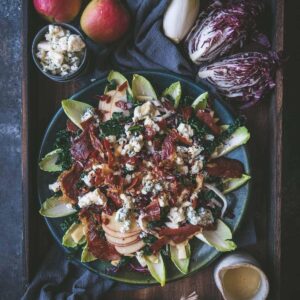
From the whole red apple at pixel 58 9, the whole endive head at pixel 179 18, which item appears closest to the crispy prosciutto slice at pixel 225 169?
the whole endive head at pixel 179 18

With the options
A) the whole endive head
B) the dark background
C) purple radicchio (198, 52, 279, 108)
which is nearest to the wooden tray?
purple radicchio (198, 52, 279, 108)

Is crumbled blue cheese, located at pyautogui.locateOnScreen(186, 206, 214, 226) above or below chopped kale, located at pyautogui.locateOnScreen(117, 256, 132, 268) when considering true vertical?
above

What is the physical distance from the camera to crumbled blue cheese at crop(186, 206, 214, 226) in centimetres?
194

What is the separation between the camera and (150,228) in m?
1.96

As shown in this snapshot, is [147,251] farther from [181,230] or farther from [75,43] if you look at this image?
[75,43]

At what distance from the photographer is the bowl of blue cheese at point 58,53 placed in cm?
193

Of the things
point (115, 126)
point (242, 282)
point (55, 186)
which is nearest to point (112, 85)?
point (115, 126)

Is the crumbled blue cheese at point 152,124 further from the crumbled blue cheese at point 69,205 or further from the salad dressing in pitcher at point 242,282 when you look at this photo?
the salad dressing in pitcher at point 242,282

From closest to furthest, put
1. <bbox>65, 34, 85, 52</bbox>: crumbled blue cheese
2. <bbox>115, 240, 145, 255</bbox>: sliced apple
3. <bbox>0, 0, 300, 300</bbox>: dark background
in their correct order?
<bbox>65, 34, 85, 52</bbox>: crumbled blue cheese, <bbox>115, 240, 145, 255</bbox>: sliced apple, <bbox>0, 0, 300, 300</bbox>: dark background

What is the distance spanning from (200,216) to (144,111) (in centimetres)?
49

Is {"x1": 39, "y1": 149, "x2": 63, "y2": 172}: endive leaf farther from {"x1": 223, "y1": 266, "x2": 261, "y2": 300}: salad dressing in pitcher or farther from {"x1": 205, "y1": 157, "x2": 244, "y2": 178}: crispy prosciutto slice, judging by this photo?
{"x1": 223, "y1": 266, "x2": 261, "y2": 300}: salad dressing in pitcher

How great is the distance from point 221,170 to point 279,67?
500 mm

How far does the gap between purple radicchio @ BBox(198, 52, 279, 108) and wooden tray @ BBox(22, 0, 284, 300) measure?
50 millimetres

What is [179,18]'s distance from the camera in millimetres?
1992
